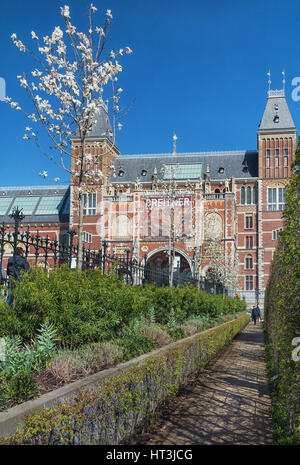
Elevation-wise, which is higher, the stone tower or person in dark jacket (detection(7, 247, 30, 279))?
the stone tower

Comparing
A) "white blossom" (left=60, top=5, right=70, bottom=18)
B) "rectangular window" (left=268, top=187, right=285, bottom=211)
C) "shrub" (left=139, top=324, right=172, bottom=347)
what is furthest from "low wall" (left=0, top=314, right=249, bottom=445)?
"rectangular window" (left=268, top=187, right=285, bottom=211)

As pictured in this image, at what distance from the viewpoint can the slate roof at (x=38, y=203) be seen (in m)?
56.6

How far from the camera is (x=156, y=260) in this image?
157ft

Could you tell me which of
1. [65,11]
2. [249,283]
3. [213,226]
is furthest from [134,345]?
[249,283]

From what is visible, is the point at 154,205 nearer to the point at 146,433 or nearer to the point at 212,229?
the point at 212,229

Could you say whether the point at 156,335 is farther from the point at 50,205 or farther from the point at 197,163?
the point at 50,205

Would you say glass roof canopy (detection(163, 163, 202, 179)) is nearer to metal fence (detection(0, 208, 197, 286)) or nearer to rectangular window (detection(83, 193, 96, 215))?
rectangular window (detection(83, 193, 96, 215))

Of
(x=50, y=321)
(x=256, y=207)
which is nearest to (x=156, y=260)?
(x=256, y=207)

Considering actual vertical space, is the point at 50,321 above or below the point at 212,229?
below

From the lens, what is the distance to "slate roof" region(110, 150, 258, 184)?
53.5m

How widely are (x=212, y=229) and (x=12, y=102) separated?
1435 inches

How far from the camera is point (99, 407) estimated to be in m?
4.02

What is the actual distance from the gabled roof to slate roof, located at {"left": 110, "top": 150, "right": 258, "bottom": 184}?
394cm

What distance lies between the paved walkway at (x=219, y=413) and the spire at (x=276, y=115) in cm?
4579
